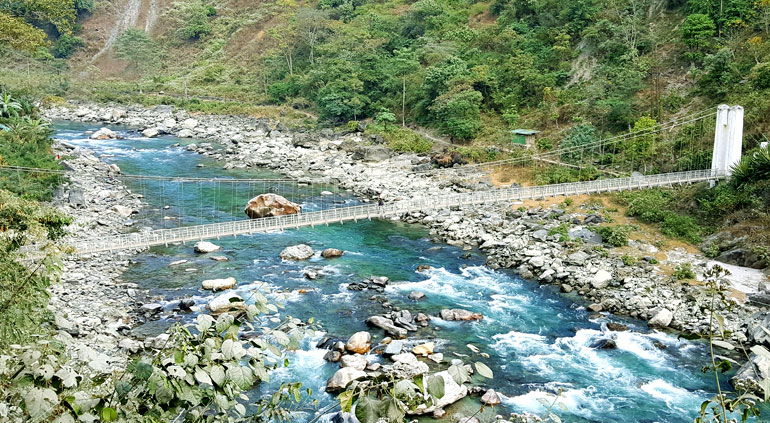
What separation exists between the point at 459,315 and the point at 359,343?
2.53m

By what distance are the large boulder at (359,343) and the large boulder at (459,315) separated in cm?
201

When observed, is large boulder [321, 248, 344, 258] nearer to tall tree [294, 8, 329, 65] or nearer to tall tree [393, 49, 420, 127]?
tall tree [393, 49, 420, 127]

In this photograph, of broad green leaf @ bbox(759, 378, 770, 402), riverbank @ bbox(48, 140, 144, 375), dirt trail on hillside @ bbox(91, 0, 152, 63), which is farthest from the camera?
dirt trail on hillside @ bbox(91, 0, 152, 63)

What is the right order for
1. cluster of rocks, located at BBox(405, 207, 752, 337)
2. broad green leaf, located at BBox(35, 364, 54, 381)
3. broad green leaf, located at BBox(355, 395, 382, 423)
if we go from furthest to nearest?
cluster of rocks, located at BBox(405, 207, 752, 337) < broad green leaf, located at BBox(35, 364, 54, 381) < broad green leaf, located at BBox(355, 395, 382, 423)

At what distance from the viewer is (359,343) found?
11781mm

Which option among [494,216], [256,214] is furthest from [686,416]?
[256,214]

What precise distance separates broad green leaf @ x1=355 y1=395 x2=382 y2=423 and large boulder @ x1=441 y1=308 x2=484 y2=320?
37.5 feet

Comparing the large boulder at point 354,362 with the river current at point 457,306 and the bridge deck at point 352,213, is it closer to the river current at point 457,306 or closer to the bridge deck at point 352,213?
→ the river current at point 457,306

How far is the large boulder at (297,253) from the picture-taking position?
16.6m

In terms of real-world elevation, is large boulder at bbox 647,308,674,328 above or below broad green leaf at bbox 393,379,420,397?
below

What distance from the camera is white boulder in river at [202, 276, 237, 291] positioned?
14.4 metres

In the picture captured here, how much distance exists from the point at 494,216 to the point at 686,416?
1069 centimetres

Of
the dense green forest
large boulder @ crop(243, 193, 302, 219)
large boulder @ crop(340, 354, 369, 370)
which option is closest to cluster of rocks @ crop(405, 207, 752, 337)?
large boulder @ crop(243, 193, 302, 219)

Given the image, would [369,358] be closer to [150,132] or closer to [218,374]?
[218,374]
